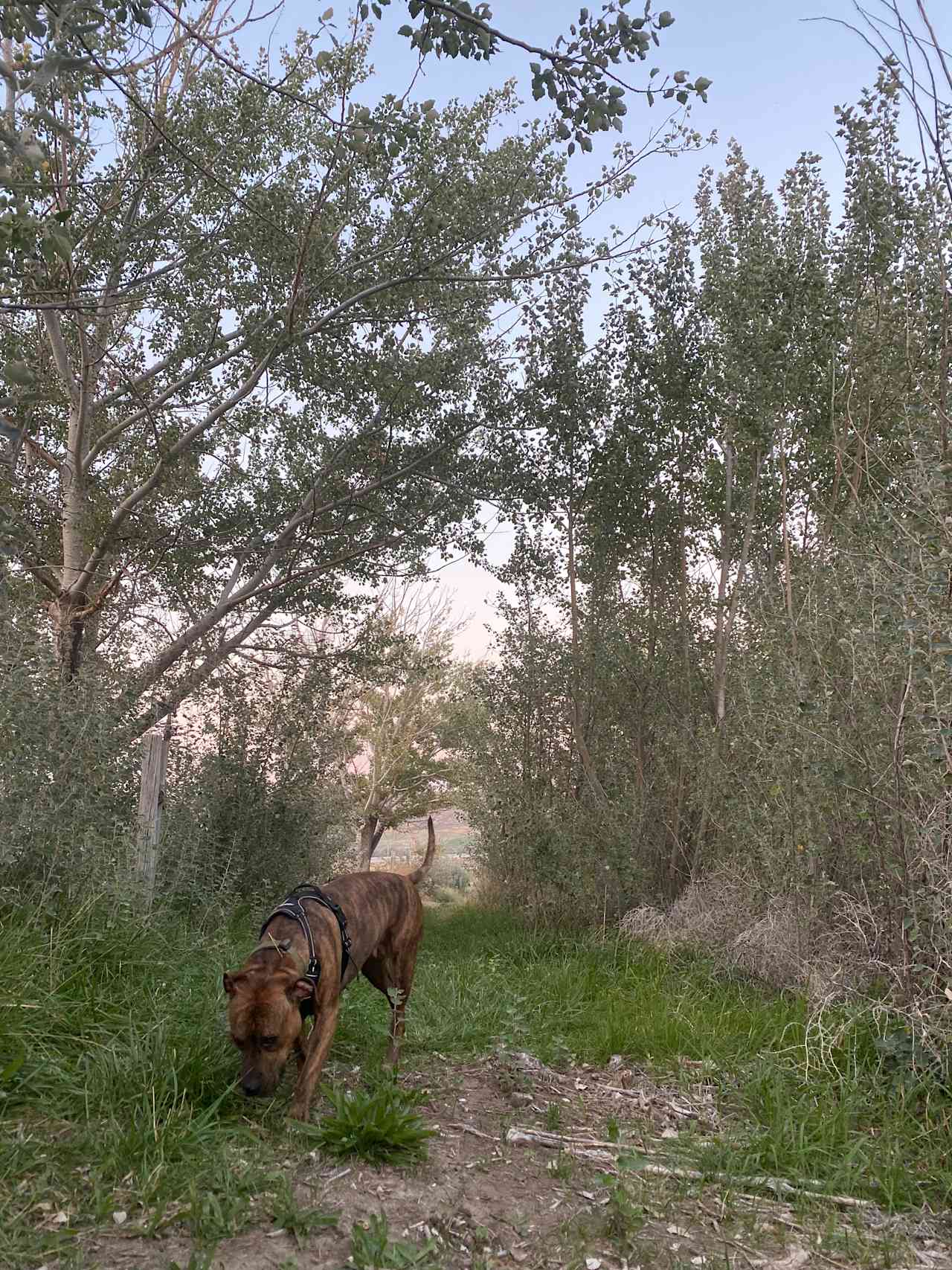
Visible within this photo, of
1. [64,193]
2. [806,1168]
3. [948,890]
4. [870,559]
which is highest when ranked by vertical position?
[64,193]

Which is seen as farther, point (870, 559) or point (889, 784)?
point (870, 559)

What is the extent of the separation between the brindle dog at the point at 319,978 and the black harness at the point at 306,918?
2cm

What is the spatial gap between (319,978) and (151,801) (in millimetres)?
3950

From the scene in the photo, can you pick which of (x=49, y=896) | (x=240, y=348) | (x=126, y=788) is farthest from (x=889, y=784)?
(x=240, y=348)

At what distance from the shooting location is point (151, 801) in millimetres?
7391

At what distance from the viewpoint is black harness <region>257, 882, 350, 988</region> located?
401cm

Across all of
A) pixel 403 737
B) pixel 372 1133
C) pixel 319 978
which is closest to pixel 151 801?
pixel 319 978

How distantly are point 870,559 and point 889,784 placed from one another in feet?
6.00

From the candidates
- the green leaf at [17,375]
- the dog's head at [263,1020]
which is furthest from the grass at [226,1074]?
the green leaf at [17,375]

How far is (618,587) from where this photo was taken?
1134cm

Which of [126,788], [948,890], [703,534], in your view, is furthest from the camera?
[703,534]

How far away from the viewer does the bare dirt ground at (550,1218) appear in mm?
2936

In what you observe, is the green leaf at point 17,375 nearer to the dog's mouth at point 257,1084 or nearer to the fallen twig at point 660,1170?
the dog's mouth at point 257,1084

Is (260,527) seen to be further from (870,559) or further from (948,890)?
(948,890)
